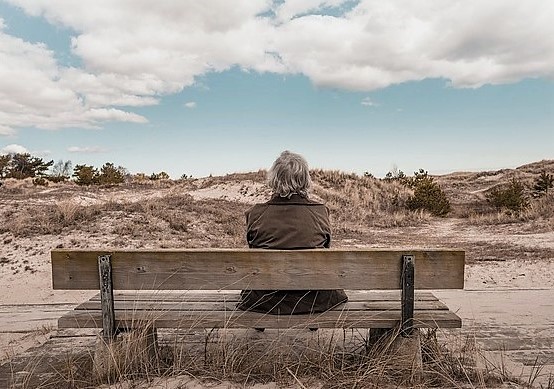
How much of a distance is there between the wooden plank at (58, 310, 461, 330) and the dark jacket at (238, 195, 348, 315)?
0.33ft

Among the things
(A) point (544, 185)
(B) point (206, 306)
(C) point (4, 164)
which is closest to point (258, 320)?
(B) point (206, 306)

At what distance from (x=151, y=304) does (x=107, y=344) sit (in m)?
0.45

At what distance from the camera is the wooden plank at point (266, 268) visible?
3.26m

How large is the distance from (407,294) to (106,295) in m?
2.07

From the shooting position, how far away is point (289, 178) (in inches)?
146

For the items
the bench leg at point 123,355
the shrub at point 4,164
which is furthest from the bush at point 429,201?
the shrub at point 4,164

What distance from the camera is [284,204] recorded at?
3688mm

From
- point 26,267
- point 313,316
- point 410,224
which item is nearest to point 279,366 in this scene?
point 313,316

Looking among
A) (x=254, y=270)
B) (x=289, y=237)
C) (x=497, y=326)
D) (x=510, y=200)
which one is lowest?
(x=497, y=326)

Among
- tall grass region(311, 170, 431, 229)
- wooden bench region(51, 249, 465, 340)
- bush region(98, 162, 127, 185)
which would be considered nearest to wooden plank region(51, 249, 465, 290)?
wooden bench region(51, 249, 465, 340)

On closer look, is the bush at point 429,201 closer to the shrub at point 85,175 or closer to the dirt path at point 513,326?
the dirt path at point 513,326

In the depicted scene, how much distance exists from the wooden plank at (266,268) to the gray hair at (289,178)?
0.63m

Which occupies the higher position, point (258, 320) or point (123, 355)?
point (258, 320)

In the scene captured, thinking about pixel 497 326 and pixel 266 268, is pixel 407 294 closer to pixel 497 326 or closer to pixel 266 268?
pixel 266 268
